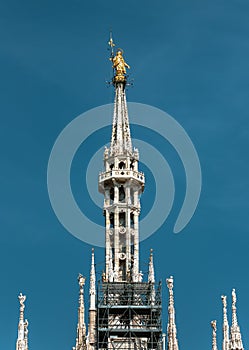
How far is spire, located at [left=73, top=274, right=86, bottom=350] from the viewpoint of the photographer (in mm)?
123250

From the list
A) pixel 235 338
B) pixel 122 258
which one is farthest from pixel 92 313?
pixel 235 338

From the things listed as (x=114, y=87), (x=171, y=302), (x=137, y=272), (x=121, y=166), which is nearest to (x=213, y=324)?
(x=171, y=302)

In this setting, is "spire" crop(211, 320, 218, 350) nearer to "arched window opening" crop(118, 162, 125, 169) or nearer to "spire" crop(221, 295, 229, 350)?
"spire" crop(221, 295, 229, 350)

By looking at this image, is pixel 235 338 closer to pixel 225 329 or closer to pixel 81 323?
pixel 225 329

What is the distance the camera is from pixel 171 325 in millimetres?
121500

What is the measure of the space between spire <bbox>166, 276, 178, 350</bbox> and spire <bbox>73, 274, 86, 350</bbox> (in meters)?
8.85

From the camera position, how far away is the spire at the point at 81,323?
123 metres

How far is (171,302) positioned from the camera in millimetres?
122125

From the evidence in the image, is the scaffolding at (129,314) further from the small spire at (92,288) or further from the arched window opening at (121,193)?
the arched window opening at (121,193)

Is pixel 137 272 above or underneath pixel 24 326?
above

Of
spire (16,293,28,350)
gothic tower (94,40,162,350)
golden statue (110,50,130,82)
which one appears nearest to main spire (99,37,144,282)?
gothic tower (94,40,162,350)

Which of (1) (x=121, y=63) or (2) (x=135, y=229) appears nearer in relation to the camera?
(2) (x=135, y=229)

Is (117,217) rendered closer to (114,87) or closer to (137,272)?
(137,272)

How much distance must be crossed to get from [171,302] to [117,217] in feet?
55.8
